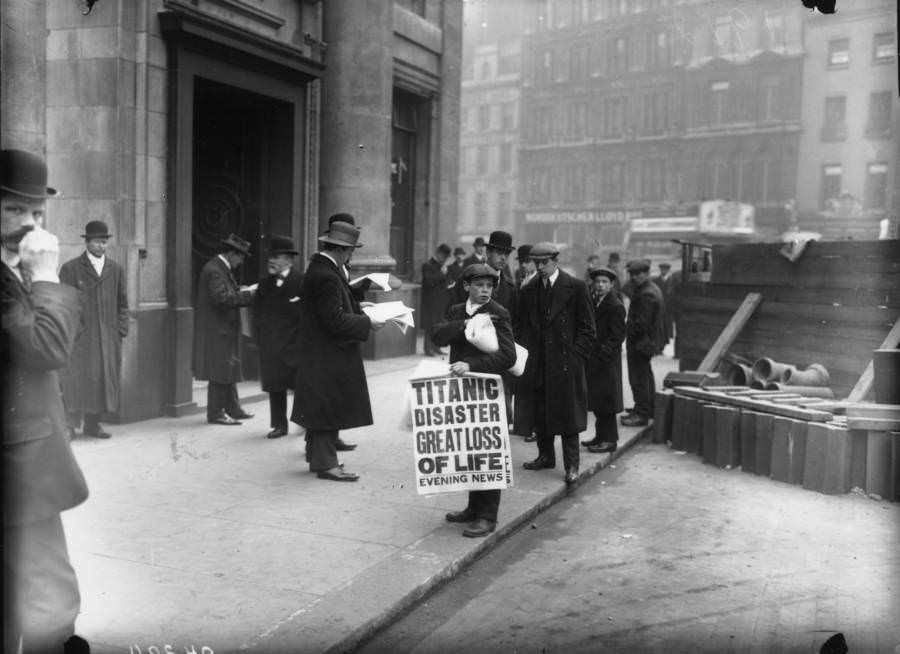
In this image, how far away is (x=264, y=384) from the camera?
9.08 metres

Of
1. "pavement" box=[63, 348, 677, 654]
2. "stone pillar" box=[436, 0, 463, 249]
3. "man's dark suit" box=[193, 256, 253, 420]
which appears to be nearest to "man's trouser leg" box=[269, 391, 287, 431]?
"pavement" box=[63, 348, 677, 654]

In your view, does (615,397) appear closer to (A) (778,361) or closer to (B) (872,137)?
(A) (778,361)

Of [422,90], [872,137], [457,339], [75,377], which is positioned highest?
[872,137]

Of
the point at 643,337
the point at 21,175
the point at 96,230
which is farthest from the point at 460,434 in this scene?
the point at 643,337

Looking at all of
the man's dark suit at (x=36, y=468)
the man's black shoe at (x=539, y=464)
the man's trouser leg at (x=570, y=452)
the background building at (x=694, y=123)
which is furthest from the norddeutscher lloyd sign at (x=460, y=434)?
the background building at (x=694, y=123)

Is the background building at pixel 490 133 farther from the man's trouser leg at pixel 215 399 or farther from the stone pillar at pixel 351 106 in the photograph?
the man's trouser leg at pixel 215 399

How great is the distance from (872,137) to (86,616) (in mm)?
44772

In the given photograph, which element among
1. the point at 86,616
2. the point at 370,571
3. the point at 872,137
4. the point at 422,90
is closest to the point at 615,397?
the point at 370,571

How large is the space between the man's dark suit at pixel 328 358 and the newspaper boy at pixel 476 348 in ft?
3.85

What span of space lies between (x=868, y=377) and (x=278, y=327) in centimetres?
594

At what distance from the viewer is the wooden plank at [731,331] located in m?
11.8

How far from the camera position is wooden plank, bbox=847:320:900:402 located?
29.9 feet

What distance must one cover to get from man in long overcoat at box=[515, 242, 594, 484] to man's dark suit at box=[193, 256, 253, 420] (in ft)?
10.7

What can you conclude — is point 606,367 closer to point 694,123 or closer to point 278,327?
point 278,327
